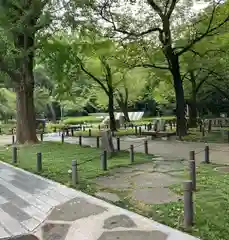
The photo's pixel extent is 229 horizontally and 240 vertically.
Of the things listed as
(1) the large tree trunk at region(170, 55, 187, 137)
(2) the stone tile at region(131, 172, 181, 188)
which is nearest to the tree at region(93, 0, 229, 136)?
(1) the large tree trunk at region(170, 55, 187, 137)

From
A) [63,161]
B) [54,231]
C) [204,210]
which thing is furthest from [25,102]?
[204,210]

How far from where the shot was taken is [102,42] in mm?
23547

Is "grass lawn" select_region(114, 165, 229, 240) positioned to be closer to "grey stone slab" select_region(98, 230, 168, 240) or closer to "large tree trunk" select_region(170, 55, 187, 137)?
"grey stone slab" select_region(98, 230, 168, 240)

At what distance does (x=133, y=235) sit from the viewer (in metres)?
5.58

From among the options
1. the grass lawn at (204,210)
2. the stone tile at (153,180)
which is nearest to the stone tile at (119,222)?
the grass lawn at (204,210)

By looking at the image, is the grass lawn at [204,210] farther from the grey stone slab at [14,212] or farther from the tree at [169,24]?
the tree at [169,24]

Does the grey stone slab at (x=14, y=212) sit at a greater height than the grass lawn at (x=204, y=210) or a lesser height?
lesser

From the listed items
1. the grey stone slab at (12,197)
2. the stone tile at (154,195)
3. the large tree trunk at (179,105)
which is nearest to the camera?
the stone tile at (154,195)

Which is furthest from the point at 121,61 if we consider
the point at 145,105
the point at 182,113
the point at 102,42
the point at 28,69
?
the point at 145,105

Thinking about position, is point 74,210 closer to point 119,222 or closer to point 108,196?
point 108,196

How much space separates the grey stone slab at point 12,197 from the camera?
765cm

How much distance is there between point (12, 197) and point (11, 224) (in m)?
1.85

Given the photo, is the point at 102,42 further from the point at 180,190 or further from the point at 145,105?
the point at 145,105

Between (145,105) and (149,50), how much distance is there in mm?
33923
